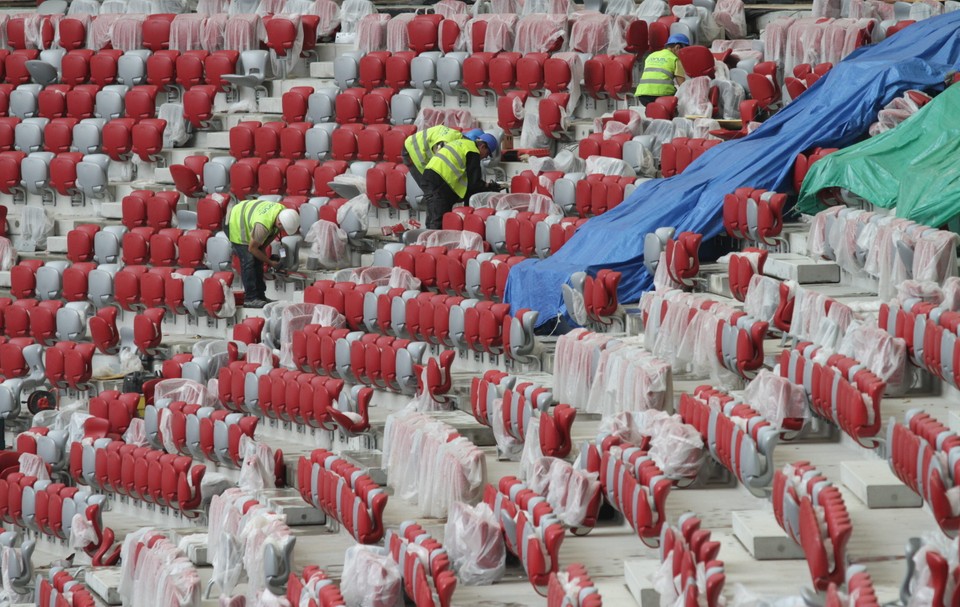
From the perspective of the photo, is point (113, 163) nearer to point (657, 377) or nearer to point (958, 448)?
point (657, 377)

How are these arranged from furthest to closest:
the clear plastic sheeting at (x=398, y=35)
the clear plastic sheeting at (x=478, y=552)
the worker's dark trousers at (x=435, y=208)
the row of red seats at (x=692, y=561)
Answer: the clear plastic sheeting at (x=398, y=35)
the worker's dark trousers at (x=435, y=208)
the clear plastic sheeting at (x=478, y=552)
the row of red seats at (x=692, y=561)

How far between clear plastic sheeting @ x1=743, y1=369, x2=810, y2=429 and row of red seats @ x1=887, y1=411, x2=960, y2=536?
677 mm

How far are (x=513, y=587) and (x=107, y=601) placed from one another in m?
2.46

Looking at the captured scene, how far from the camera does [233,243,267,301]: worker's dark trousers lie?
420 inches

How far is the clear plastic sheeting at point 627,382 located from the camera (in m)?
7.11

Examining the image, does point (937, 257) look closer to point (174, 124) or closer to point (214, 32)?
point (174, 124)

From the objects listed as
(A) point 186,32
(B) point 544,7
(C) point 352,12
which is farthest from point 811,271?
(A) point 186,32

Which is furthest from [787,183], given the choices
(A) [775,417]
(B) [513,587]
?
(B) [513,587]

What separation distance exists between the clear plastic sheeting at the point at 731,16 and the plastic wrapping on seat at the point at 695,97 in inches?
44.1

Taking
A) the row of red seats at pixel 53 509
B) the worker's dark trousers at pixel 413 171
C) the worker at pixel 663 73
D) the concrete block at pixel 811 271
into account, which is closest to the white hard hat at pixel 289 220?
the worker's dark trousers at pixel 413 171

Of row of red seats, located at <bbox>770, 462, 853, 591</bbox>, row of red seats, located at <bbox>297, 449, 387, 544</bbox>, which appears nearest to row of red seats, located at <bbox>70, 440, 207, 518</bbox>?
row of red seats, located at <bbox>297, 449, 387, 544</bbox>

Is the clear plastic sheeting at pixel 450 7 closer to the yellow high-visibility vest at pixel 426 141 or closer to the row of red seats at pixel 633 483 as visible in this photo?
the yellow high-visibility vest at pixel 426 141

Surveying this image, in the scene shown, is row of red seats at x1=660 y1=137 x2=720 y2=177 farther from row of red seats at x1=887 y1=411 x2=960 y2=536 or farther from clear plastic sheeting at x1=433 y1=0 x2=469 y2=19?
row of red seats at x1=887 y1=411 x2=960 y2=536

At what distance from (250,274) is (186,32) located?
3.86 meters
